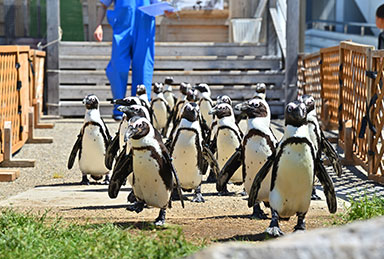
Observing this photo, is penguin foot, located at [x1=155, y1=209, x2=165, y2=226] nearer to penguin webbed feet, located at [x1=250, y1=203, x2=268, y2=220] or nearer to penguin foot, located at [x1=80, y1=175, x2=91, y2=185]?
penguin webbed feet, located at [x1=250, y1=203, x2=268, y2=220]

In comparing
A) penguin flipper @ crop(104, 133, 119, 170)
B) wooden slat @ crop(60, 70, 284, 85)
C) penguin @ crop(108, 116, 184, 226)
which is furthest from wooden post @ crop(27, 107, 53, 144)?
penguin @ crop(108, 116, 184, 226)

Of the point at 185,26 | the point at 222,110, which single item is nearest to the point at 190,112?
the point at 222,110

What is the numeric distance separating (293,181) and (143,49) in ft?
23.5

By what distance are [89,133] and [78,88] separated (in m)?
6.92

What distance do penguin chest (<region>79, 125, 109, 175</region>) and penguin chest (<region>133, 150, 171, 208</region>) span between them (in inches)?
84.1

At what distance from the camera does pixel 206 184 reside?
7.72 m

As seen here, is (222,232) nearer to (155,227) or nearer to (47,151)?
(155,227)

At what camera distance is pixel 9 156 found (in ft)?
29.3

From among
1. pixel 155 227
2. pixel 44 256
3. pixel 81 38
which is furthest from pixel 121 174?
pixel 81 38

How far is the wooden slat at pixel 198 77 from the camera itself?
14492 mm

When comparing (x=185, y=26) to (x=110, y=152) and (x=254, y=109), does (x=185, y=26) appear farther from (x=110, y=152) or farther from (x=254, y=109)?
(x=254, y=109)

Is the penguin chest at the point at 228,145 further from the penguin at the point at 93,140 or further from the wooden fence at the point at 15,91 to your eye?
the wooden fence at the point at 15,91

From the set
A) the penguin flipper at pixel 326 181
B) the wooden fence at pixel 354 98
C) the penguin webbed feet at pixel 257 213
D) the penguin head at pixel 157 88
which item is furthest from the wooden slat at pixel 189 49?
the penguin flipper at pixel 326 181

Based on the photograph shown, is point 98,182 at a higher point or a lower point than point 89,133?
lower
